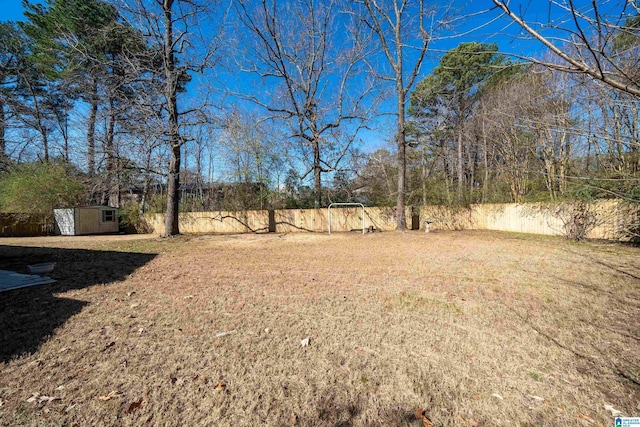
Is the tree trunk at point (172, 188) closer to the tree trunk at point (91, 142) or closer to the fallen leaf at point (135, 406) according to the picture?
the tree trunk at point (91, 142)

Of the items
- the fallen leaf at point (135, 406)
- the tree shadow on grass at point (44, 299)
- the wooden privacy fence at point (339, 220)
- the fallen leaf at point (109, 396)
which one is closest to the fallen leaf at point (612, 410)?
the fallen leaf at point (135, 406)

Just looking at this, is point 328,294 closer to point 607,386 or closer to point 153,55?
point 607,386

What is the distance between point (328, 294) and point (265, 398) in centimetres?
197

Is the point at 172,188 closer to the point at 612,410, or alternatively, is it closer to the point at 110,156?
the point at 110,156

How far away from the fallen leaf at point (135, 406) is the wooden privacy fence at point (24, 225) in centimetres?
1983

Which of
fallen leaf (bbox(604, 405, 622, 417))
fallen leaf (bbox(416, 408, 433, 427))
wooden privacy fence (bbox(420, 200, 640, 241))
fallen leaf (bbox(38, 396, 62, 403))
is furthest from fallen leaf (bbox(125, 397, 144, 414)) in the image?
wooden privacy fence (bbox(420, 200, 640, 241))

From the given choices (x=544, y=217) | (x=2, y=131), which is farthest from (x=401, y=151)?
(x=2, y=131)

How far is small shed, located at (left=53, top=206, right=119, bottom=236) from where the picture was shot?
14766 mm

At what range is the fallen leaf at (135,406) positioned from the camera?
1476 mm

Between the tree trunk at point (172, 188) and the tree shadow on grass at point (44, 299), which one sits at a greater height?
the tree trunk at point (172, 188)

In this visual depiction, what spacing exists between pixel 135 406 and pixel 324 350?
1279mm

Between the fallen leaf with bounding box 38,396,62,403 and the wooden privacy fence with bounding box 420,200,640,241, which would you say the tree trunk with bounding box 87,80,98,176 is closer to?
the fallen leaf with bounding box 38,396,62,403

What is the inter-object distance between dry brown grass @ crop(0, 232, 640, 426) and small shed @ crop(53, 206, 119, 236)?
1445cm

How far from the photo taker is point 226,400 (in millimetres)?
1563
